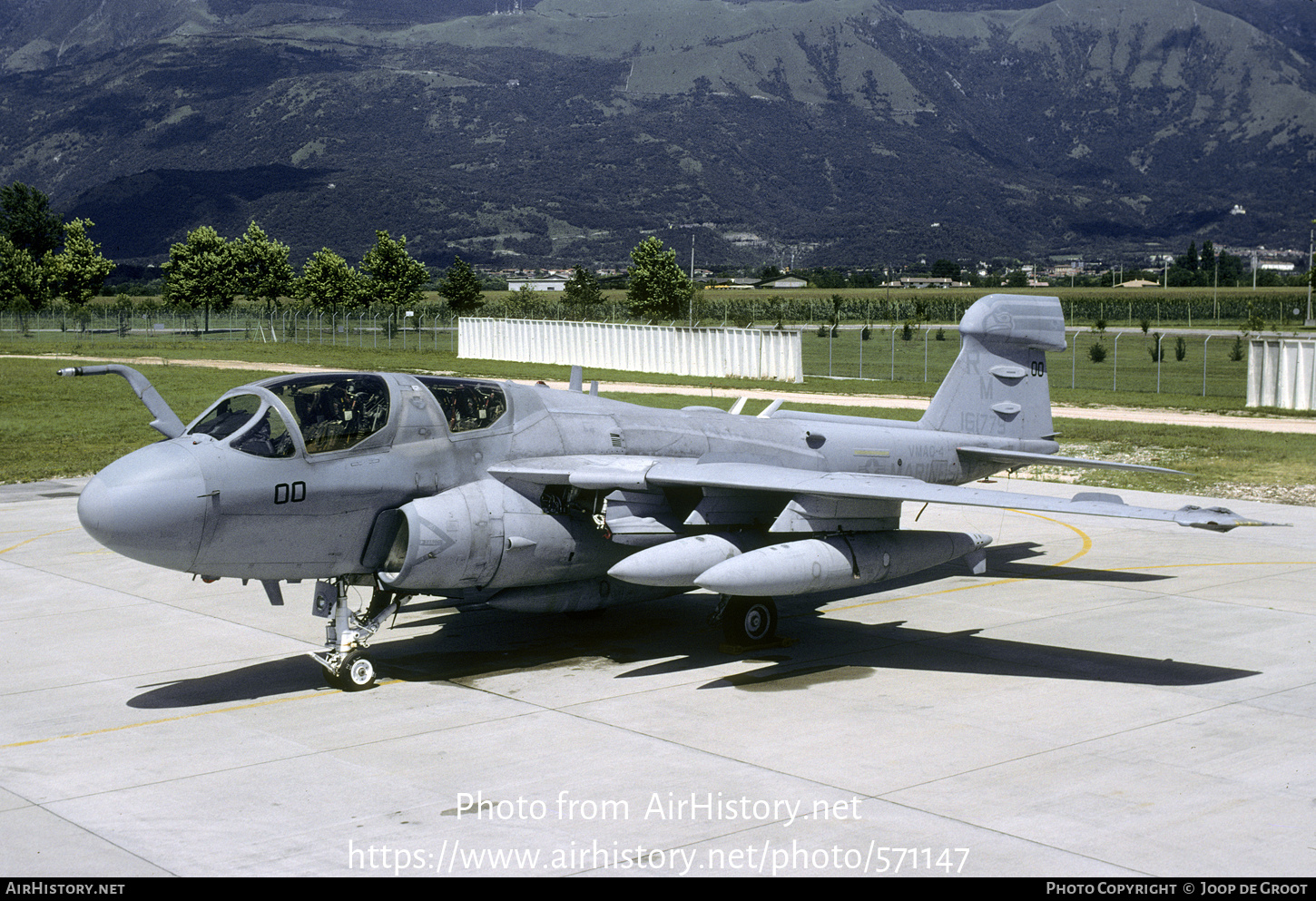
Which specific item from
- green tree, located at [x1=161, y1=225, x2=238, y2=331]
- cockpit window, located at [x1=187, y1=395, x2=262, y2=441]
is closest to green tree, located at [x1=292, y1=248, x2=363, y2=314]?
green tree, located at [x1=161, y1=225, x2=238, y2=331]

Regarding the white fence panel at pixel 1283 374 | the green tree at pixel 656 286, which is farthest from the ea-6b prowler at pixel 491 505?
the green tree at pixel 656 286

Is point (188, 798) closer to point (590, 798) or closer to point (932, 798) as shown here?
point (590, 798)

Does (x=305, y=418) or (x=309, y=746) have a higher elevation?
Result: (x=305, y=418)

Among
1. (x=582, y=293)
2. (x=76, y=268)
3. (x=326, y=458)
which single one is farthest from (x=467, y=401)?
(x=76, y=268)

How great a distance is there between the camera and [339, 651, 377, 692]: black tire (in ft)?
39.6

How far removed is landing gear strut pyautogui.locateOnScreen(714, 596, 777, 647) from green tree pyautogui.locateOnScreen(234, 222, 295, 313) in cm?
9741

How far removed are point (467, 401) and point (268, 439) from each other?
2379 mm

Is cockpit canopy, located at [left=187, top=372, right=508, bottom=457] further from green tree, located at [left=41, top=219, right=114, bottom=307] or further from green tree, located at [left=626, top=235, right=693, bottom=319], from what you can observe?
green tree, located at [left=41, top=219, right=114, bottom=307]

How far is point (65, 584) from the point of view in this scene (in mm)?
17125

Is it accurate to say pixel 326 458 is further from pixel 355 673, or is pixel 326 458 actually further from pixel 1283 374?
pixel 1283 374

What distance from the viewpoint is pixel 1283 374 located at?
3859 centimetres

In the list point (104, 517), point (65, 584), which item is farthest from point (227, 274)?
point (104, 517)

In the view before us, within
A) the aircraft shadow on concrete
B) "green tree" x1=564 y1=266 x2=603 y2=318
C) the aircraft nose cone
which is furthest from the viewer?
"green tree" x1=564 y1=266 x2=603 y2=318

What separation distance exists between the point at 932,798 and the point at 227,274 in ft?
339
